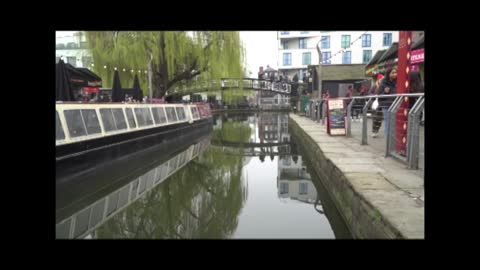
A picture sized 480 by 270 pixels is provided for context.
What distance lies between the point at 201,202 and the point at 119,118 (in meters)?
4.44

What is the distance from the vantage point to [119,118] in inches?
345

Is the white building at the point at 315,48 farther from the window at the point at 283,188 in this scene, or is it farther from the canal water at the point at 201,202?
the window at the point at 283,188

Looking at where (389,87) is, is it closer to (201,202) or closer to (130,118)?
(201,202)

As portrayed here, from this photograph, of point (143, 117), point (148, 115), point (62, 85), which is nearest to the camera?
point (62, 85)

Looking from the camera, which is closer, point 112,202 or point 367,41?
point 112,202

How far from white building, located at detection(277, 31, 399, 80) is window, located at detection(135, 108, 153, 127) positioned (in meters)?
33.2

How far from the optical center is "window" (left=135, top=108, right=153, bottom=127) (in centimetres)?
991

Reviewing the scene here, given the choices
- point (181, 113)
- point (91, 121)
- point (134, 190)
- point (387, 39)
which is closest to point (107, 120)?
point (91, 121)

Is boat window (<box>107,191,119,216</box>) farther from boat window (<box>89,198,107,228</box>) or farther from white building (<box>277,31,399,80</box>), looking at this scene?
white building (<box>277,31,399,80</box>)

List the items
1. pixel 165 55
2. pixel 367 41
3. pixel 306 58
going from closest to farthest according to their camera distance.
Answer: pixel 165 55 → pixel 367 41 → pixel 306 58

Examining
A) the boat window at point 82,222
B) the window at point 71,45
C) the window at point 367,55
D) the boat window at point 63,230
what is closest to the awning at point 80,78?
the boat window at point 82,222

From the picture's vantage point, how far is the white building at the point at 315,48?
1626 inches
